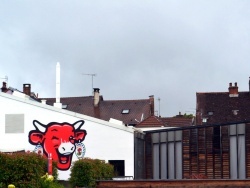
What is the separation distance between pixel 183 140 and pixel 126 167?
4.01 meters

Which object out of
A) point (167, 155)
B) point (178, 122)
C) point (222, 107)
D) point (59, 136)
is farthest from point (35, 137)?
point (222, 107)

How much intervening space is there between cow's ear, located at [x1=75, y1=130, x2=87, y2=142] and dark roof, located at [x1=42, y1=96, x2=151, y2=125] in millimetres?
26890

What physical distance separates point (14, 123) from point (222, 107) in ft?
98.7

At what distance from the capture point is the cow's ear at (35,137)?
43.2 meters

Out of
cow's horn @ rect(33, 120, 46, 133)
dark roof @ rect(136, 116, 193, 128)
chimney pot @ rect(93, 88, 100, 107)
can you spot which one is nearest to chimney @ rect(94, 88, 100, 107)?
chimney pot @ rect(93, 88, 100, 107)

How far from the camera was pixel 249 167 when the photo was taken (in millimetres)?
41562

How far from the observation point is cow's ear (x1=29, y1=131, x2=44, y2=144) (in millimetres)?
43156

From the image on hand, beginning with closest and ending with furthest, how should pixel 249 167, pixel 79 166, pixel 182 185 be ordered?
1. pixel 182 185
2. pixel 79 166
3. pixel 249 167

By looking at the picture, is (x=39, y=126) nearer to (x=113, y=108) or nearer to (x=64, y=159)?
(x=64, y=159)

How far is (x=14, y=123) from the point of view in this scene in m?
43.2

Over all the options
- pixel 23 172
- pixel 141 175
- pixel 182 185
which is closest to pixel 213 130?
pixel 141 175

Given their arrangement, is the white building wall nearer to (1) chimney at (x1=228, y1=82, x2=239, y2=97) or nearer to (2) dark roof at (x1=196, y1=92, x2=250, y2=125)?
(2) dark roof at (x1=196, y1=92, x2=250, y2=125)

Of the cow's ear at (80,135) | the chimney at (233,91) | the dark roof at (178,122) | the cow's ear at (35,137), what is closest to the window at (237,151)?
the cow's ear at (80,135)

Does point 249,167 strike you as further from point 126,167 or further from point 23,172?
point 23,172
